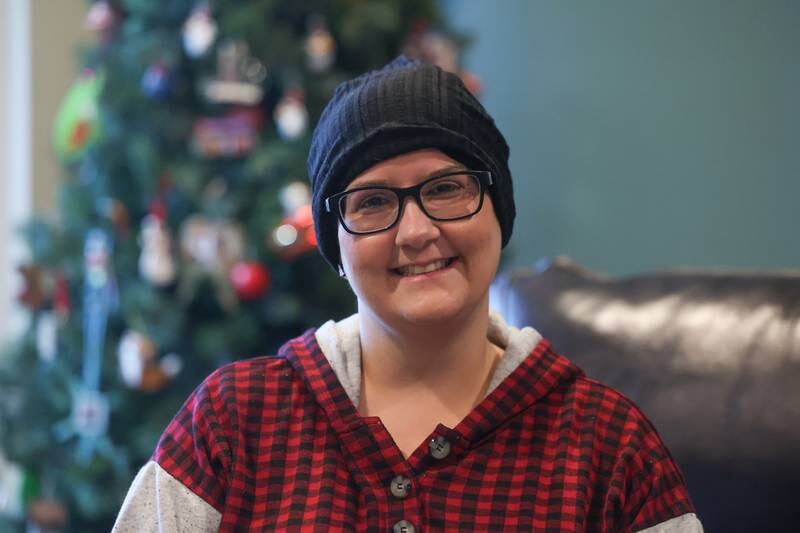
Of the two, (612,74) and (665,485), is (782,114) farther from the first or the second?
(665,485)

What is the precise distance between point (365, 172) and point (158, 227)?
146 centimetres

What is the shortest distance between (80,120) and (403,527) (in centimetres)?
209

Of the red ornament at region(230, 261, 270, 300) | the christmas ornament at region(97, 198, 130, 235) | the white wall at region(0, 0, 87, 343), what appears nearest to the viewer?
the red ornament at region(230, 261, 270, 300)

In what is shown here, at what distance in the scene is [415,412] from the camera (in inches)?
52.7

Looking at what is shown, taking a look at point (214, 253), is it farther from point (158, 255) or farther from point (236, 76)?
point (236, 76)

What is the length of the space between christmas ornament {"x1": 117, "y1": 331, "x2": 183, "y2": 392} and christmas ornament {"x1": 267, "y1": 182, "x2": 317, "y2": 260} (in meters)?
0.39

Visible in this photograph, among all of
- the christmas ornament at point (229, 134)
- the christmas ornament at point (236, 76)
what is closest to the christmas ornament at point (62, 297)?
the christmas ornament at point (229, 134)

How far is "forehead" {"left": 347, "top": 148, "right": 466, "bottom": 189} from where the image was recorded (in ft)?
4.11

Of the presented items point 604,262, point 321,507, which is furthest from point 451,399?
point 604,262

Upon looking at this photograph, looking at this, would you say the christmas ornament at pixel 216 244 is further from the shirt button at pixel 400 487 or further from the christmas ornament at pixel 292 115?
the shirt button at pixel 400 487

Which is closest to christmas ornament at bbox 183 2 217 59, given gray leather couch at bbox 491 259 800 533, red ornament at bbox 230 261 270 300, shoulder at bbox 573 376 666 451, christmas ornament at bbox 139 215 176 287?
christmas ornament at bbox 139 215 176 287

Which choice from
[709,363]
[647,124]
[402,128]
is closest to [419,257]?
[402,128]

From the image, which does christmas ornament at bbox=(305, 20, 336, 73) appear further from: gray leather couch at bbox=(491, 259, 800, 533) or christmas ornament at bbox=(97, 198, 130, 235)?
gray leather couch at bbox=(491, 259, 800, 533)

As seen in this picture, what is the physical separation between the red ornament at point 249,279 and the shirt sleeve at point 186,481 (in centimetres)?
124
